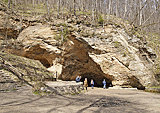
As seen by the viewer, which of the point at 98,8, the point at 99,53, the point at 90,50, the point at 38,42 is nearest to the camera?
the point at 99,53

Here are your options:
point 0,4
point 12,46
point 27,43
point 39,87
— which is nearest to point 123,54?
point 39,87

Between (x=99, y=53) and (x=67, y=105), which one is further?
(x=99, y=53)

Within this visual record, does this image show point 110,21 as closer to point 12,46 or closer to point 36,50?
point 36,50

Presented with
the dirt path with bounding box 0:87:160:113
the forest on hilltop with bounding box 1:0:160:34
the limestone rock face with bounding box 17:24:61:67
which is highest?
the forest on hilltop with bounding box 1:0:160:34

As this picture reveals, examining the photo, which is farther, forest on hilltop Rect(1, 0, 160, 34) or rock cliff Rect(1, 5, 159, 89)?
forest on hilltop Rect(1, 0, 160, 34)

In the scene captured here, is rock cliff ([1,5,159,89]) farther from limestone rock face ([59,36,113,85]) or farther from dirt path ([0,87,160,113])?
dirt path ([0,87,160,113])

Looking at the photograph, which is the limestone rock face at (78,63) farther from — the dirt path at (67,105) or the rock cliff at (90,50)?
the dirt path at (67,105)

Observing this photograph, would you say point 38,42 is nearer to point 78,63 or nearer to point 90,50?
point 78,63

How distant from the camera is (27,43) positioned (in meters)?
13.7

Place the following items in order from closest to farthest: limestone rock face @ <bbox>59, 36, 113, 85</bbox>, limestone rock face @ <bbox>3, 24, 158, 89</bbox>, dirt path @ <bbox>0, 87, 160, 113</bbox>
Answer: dirt path @ <bbox>0, 87, 160, 113</bbox>, limestone rock face @ <bbox>3, 24, 158, 89</bbox>, limestone rock face @ <bbox>59, 36, 113, 85</bbox>

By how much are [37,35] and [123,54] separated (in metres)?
10.5

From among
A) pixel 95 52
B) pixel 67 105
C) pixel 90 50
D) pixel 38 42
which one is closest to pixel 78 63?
pixel 90 50

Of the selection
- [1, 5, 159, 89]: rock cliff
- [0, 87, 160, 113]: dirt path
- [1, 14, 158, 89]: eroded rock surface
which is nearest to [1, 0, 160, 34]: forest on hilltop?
[1, 5, 159, 89]: rock cliff

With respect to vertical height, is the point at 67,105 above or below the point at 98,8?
below
